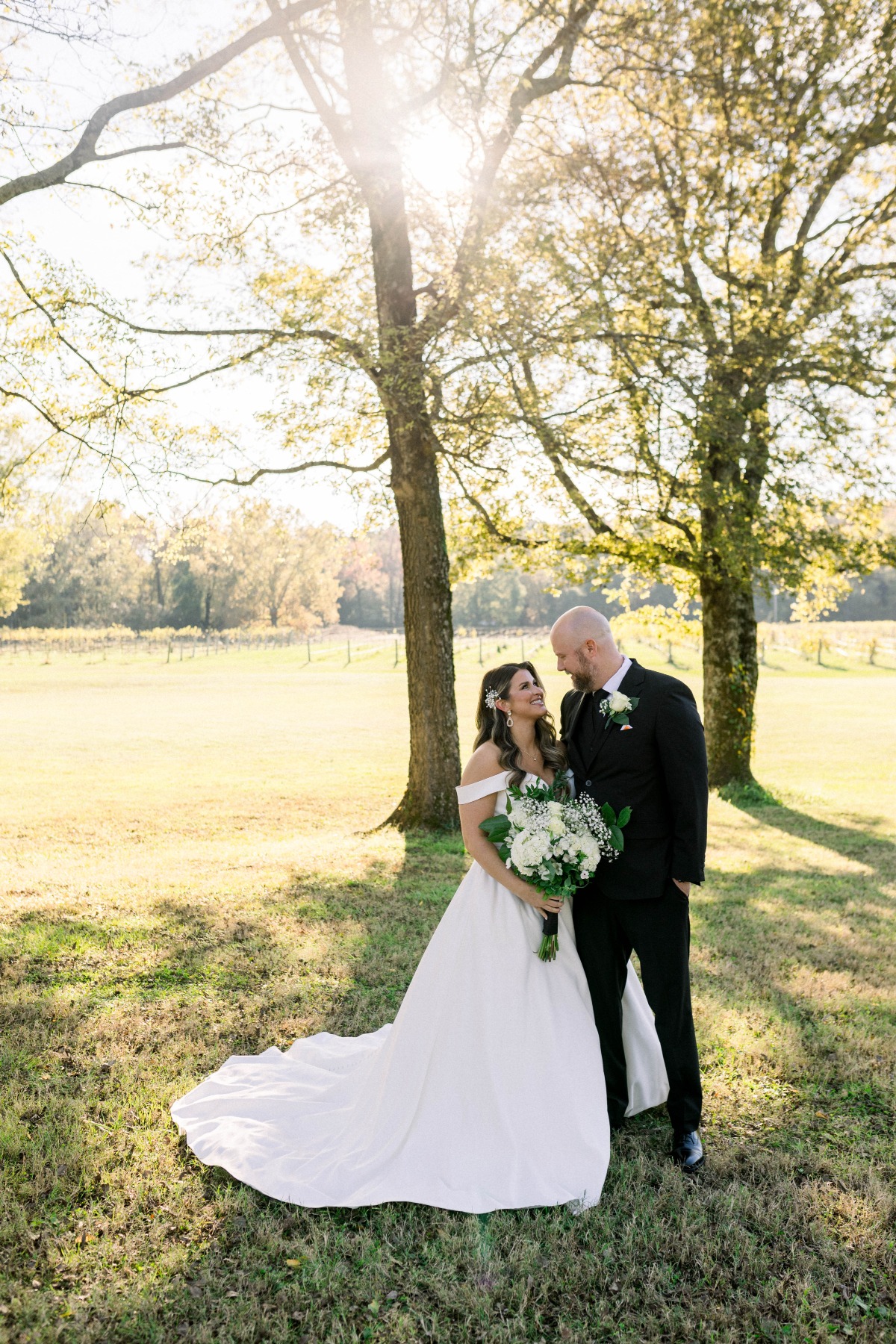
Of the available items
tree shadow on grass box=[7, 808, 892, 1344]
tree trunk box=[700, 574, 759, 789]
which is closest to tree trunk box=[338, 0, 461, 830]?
tree trunk box=[700, 574, 759, 789]

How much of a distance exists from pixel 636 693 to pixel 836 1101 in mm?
2539

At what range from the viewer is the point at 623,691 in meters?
4.21

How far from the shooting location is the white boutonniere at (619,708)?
13.1 ft

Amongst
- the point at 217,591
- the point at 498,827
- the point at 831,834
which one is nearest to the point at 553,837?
the point at 498,827

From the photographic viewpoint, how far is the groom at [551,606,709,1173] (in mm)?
4051

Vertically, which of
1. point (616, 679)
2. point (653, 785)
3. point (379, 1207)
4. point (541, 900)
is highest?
point (616, 679)

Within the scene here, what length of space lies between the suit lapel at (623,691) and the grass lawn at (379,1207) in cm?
174

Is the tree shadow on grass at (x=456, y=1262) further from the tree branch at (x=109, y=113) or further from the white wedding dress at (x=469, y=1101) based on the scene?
the tree branch at (x=109, y=113)

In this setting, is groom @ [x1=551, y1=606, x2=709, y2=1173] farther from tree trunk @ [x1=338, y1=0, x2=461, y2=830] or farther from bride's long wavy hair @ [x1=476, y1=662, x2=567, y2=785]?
tree trunk @ [x1=338, y1=0, x2=461, y2=830]

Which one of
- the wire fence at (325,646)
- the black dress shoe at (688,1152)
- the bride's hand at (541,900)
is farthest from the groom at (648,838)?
the wire fence at (325,646)

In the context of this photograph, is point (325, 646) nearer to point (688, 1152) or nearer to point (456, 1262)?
point (688, 1152)

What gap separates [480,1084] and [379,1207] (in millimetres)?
665

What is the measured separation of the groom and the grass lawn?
59cm

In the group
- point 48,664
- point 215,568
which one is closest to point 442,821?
point 48,664
